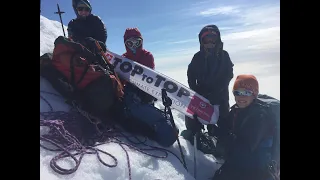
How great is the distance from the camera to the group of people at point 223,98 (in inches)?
90.1

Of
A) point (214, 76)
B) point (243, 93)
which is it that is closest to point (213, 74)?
point (214, 76)

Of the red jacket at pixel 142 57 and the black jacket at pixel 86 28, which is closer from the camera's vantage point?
the black jacket at pixel 86 28

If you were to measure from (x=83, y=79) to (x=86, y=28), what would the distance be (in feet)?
2.52

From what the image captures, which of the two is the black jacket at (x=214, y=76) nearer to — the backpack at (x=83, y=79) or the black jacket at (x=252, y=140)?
the black jacket at (x=252, y=140)

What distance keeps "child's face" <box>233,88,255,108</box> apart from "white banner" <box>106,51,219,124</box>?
1.30 feet

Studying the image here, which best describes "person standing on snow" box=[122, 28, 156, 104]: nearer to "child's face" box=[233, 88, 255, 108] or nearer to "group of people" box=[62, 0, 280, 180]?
"group of people" box=[62, 0, 280, 180]

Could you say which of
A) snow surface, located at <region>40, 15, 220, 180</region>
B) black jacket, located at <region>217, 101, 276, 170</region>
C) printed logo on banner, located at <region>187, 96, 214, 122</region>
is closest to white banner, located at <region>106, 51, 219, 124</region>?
printed logo on banner, located at <region>187, 96, 214, 122</region>

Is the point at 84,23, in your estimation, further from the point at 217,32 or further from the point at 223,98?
the point at 223,98

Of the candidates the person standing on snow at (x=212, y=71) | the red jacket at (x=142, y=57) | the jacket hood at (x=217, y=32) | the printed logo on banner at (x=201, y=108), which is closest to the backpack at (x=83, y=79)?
the printed logo on banner at (x=201, y=108)

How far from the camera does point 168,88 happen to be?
3043 mm

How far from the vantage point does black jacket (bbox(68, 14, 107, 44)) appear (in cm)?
297

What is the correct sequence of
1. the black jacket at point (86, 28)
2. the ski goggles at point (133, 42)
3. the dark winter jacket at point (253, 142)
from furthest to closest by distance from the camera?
the ski goggles at point (133, 42) < the black jacket at point (86, 28) < the dark winter jacket at point (253, 142)
